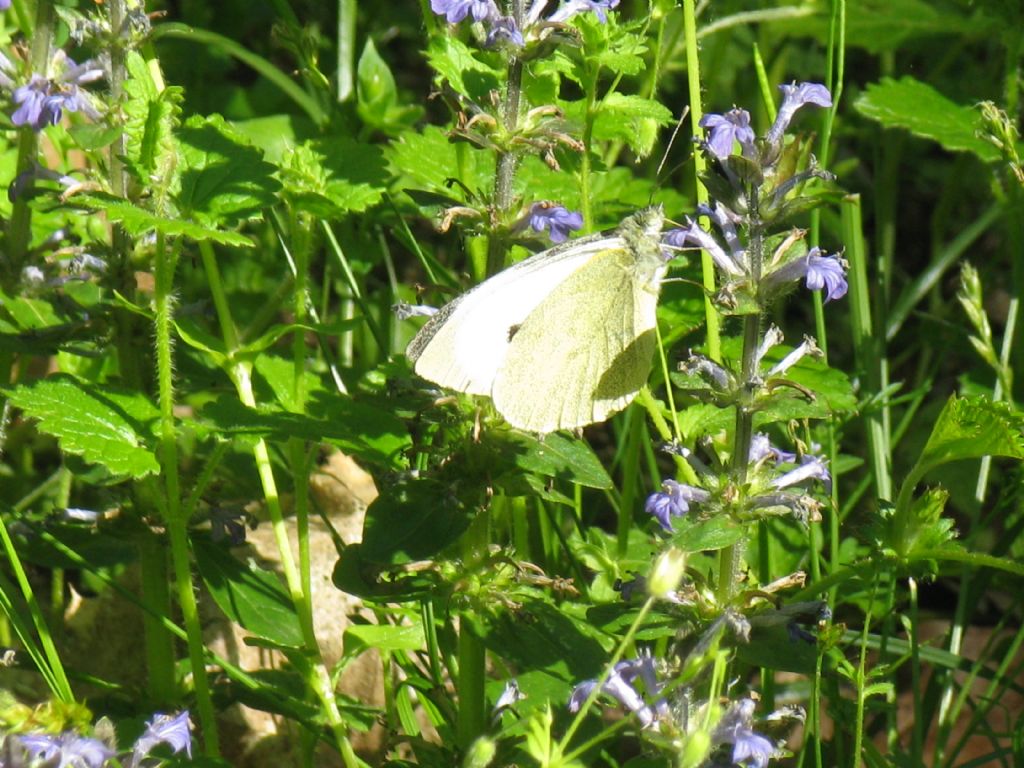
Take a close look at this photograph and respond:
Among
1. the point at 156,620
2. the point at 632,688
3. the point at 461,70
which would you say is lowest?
the point at 156,620

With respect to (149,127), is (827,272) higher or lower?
lower

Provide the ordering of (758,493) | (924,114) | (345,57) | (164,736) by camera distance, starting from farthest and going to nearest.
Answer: (924,114) → (345,57) → (758,493) → (164,736)

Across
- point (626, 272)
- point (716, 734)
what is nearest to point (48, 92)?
point (626, 272)

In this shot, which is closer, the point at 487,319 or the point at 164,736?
the point at 164,736

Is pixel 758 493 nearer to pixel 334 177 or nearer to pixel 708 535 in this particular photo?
pixel 708 535

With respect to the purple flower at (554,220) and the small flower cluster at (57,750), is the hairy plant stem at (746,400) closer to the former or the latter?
the purple flower at (554,220)

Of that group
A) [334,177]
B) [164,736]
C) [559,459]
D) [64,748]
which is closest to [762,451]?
[559,459]

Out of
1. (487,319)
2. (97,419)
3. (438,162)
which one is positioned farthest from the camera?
(438,162)

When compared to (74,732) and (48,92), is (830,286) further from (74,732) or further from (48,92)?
(48,92)

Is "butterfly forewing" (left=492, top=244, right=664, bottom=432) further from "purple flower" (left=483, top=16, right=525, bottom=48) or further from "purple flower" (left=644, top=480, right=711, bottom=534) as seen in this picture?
"purple flower" (left=483, top=16, right=525, bottom=48)
